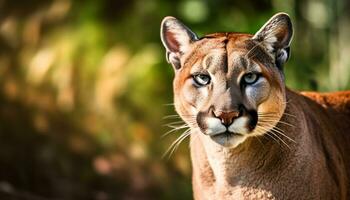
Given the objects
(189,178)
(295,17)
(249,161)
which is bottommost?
(189,178)

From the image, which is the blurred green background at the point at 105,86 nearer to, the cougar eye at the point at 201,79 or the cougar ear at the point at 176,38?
the cougar ear at the point at 176,38

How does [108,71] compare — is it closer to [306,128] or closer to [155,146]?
[155,146]

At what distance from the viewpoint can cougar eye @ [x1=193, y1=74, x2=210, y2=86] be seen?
23.9 feet

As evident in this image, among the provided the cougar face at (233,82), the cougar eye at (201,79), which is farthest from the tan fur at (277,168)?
the cougar eye at (201,79)

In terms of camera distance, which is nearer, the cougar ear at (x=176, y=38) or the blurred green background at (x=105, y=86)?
the cougar ear at (x=176, y=38)

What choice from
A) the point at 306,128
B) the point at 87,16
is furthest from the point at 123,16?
the point at 306,128

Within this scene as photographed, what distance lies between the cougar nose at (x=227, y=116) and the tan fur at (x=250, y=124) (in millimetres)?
16

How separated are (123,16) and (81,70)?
812mm

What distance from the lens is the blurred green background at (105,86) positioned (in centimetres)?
1241

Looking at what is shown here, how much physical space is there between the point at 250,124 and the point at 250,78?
311 mm

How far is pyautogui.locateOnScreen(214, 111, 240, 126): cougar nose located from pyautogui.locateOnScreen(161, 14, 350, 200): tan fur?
0.05ft

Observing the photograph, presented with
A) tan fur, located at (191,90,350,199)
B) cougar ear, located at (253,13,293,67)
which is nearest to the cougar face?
cougar ear, located at (253,13,293,67)

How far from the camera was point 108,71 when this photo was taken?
42.1 ft

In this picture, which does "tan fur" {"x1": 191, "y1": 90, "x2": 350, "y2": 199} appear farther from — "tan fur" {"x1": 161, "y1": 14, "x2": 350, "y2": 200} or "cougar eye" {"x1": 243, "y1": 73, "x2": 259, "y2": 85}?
"cougar eye" {"x1": 243, "y1": 73, "x2": 259, "y2": 85}
